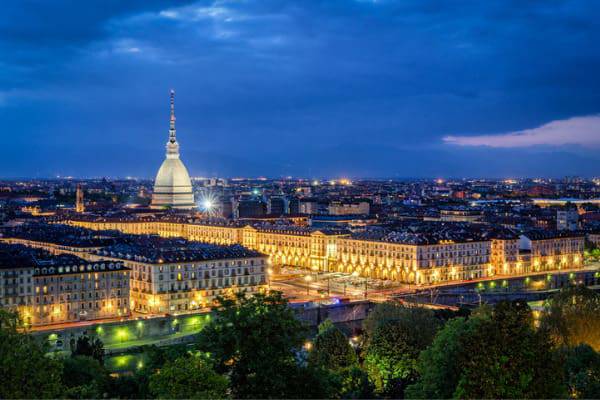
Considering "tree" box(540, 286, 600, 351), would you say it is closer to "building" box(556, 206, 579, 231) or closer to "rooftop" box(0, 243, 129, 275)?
"rooftop" box(0, 243, 129, 275)

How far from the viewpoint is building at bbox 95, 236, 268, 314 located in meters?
72.7

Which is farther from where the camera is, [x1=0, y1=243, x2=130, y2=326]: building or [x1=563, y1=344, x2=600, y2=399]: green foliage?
[x1=0, y1=243, x2=130, y2=326]: building

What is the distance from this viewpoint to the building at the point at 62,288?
64500 mm

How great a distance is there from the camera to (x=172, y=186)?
163 m

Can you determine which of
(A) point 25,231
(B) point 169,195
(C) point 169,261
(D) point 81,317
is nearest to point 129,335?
(D) point 81,317

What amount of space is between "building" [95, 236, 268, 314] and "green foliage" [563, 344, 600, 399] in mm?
35415

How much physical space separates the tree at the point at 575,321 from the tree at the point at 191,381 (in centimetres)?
2752

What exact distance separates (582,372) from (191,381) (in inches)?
784

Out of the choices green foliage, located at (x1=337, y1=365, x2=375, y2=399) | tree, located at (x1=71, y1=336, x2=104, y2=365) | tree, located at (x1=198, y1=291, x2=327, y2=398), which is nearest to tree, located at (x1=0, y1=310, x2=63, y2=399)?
tree, located at (x1=198, y1=291, x2=327, y2=398)

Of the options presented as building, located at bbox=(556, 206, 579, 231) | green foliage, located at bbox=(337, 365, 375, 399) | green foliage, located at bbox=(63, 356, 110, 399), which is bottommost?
green foliage, located at bbox=(337, 365, 375, 399)

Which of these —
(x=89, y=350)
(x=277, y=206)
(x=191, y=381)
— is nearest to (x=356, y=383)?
(x=191, y=381)

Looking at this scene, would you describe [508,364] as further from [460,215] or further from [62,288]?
[460,215]

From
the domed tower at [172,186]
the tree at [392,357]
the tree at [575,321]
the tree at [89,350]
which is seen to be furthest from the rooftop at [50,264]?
the domed tower at [172,186]

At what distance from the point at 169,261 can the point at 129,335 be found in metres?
13.2
